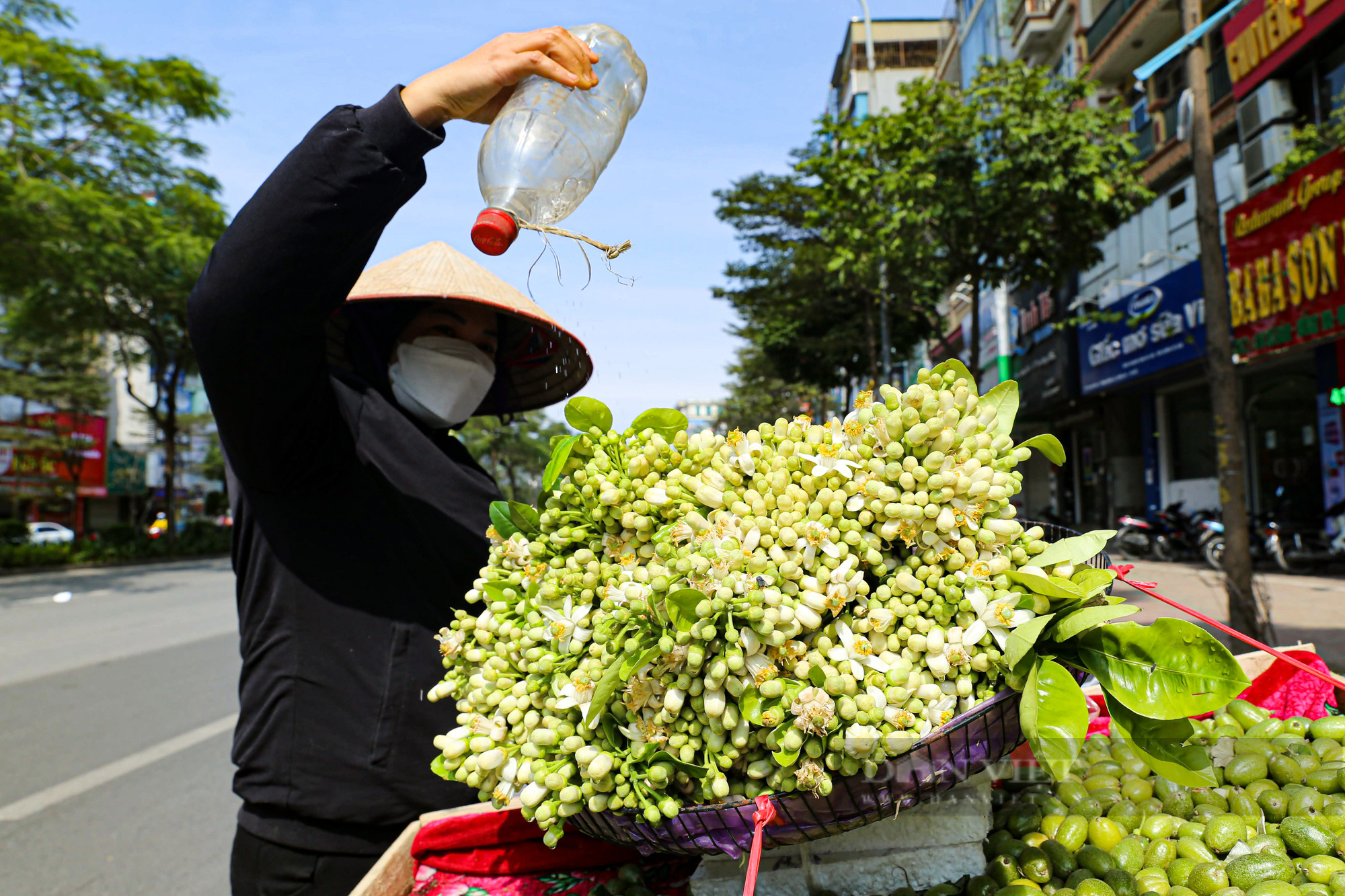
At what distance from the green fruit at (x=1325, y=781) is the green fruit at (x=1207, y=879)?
350mm

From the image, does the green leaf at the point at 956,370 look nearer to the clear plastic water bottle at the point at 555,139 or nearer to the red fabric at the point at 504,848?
the clear plastic water bottle at the point at 555,139

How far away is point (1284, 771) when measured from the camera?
153cm

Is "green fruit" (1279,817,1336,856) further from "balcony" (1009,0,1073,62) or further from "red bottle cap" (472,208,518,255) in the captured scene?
"balcony" (1009,0,1073,62)

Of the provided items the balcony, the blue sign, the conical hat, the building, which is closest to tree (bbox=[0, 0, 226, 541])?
the conical hat

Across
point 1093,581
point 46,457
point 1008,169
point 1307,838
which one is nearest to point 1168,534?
point 1008,169

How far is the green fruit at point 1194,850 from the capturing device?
1.35 m

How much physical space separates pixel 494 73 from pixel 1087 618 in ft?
3.71

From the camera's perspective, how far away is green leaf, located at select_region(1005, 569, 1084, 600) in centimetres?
100

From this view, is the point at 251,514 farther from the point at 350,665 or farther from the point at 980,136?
the point at 980,136

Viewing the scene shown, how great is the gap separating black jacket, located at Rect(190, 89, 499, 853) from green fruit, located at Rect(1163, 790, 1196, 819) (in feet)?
4.45

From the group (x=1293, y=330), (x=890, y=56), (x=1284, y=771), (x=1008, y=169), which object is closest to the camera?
(x=1284, y=771)

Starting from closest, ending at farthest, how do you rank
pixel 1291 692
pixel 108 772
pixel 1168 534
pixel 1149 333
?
pixel 1291 692 < pixel 108 772 < pixel 1168 534 < pixel 1149 333

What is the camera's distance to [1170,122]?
16.5 m

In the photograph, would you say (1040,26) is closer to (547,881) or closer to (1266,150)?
(1266,150)
